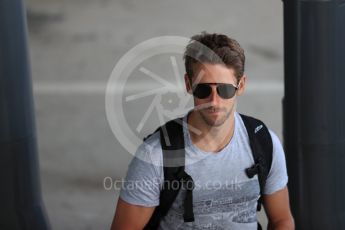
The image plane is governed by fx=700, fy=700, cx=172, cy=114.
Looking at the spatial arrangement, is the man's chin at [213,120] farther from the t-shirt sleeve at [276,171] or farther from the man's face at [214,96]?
the t-shirt sleeve at [276,171]

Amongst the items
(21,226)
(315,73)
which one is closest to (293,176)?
(315,73)

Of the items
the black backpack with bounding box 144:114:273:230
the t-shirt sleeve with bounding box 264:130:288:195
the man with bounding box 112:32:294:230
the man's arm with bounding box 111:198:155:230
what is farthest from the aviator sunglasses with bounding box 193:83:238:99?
the man's arm with bounding box 111:198:155:230

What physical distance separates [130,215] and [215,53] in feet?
1.95

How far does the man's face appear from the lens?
89.3 inches

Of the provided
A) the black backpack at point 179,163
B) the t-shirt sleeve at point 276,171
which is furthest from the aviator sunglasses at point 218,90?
the t-shirt sleeve at point 276,171

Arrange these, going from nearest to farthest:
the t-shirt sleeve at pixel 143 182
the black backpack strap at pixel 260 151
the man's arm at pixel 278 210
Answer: the t-shirt sleeve at pixel 143 182 → the black backpack strap at pixel 260 151 → the man's arm at pixel 278 210

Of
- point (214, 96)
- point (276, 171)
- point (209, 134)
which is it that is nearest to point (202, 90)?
point (214, 96)

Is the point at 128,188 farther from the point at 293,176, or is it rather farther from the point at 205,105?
the point at 293,176

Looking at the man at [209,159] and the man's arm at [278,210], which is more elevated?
the man at [209,159]

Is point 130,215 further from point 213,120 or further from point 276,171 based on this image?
point 276,171

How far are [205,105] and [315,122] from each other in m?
0.92

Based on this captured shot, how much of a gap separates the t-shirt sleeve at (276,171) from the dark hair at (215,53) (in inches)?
10.6

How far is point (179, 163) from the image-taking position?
7.33 ft

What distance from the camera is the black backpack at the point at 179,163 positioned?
2.22m
